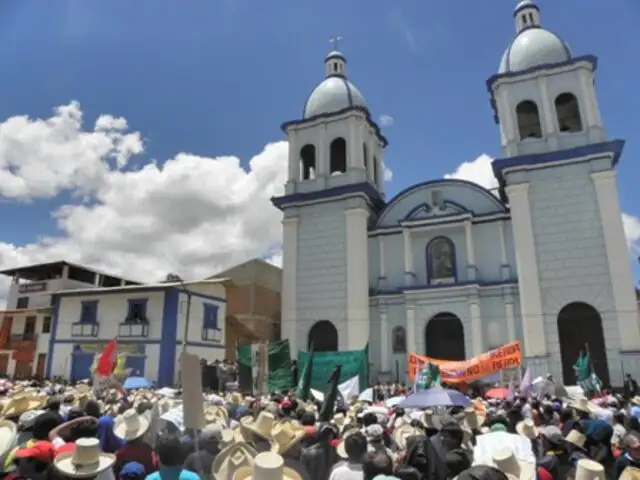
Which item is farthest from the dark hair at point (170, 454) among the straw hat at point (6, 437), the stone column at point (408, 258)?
the stone column at point (408, 258)

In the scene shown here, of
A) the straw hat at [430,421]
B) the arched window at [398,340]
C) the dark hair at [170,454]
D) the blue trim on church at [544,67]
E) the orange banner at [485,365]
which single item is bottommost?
the straw hat at [430,421]

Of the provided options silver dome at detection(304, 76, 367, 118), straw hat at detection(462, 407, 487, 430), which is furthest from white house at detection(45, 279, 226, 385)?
straw hat at detection(462, 407, 487, 430)

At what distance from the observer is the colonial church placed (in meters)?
21.9

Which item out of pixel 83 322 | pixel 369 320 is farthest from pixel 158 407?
pixel 83 322

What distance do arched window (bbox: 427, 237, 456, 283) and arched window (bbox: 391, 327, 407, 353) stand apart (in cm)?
310

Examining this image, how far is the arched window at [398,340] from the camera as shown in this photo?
25.1 metres

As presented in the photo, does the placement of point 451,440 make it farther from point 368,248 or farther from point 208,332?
point 208,332

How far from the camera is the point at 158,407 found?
8.62 meters

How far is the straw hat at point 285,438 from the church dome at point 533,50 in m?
24.9

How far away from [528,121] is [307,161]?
12.9m

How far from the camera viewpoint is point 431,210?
86.9 ft

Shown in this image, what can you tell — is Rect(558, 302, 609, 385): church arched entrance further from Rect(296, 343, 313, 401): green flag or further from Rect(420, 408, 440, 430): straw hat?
Rect(420, 408, 440, 430): straw hat

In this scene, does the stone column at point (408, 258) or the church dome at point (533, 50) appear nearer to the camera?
the church dome at point (533, 50)

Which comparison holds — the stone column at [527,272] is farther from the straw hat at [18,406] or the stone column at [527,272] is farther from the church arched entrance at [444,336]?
the straw hat at [18,406]
